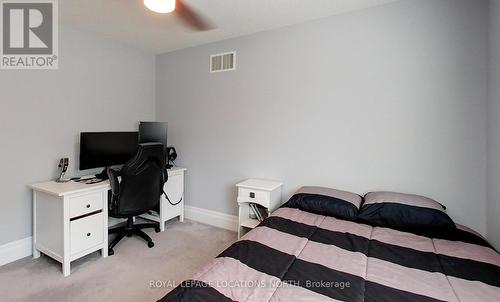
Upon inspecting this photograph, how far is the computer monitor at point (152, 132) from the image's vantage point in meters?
3.07

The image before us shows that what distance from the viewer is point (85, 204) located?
2.23m

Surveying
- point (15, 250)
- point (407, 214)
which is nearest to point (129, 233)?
point (15, 250)

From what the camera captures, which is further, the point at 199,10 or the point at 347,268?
the point at 199,10

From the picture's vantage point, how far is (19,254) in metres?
2.30

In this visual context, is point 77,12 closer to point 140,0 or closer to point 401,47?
point 140,0

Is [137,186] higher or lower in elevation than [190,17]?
lower

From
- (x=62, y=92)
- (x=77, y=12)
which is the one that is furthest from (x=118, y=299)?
(x=77, y=12)

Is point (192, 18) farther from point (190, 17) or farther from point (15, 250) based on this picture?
point (15, 250)

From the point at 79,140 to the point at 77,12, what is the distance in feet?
4.38

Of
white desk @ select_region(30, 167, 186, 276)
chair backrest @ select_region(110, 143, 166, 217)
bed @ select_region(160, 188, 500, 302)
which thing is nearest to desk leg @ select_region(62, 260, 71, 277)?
white desk @ select_region(30, 167, 186, 276)

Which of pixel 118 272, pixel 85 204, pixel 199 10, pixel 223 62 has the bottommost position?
pixel 118 272

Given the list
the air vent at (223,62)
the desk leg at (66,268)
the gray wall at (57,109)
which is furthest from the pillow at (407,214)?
the gray wall at (57,109)

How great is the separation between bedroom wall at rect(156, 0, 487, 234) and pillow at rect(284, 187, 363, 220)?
27 cm

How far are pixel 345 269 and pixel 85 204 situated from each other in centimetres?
228
